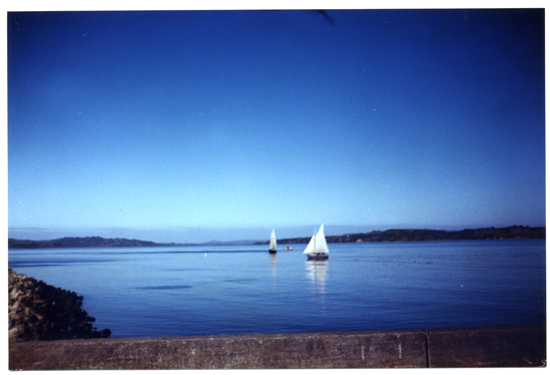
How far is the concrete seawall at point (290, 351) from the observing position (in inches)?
166

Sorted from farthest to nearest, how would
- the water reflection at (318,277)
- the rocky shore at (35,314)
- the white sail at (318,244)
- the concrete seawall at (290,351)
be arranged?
1. the white sail at (318,244)
2. the water reflection at (318,277)
3. the rocky shore at (35,314)
4. the concrete seawall at (290,351)

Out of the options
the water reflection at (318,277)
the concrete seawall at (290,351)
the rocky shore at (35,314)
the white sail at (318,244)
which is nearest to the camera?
the concrete seawall at (290,351)

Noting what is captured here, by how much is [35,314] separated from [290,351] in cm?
619

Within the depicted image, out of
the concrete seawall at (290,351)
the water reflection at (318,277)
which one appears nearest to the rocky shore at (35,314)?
the concrete seawall at (290,351)

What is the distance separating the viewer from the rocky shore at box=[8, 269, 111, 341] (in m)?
7.76

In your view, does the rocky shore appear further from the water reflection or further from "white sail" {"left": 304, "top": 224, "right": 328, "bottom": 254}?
"white sail" {"left": 304, "top": 224, "right": 328, "bottom": 254}

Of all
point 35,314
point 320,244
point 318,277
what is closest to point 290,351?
point 35,314

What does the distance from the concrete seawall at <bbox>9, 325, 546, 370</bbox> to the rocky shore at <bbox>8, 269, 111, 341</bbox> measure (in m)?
3.77

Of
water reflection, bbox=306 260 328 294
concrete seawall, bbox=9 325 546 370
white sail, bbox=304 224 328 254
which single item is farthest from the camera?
white sail, bbox=304 224 328 254

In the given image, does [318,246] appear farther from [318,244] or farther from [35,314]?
[35,314]

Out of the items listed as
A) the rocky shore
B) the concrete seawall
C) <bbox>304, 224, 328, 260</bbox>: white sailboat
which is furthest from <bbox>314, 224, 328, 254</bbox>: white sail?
the concrete seawall

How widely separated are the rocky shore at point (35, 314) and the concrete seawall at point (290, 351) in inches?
148

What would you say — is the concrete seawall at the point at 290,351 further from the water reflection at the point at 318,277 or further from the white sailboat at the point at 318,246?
the white sailboat at the point at 318,246

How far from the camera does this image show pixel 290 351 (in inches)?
166
